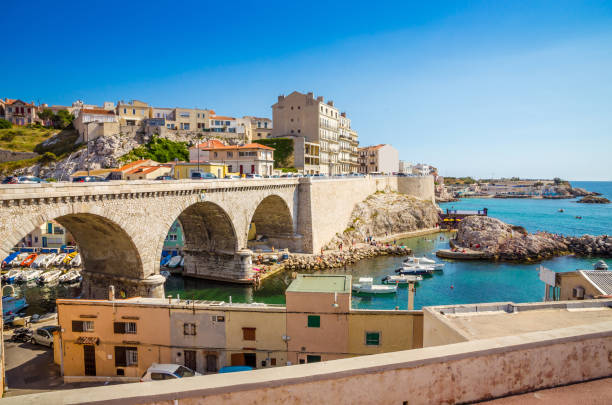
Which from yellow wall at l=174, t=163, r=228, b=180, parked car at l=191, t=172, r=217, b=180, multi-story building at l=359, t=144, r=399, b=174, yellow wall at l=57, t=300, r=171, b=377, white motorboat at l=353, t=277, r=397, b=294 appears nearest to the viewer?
yellow wall at l=57, t=300, r=171, b=377

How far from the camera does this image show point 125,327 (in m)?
16.5

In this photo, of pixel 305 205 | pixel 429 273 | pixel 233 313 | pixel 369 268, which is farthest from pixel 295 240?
pixel 233 313

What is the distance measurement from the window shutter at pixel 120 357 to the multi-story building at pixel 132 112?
67994 millimetres

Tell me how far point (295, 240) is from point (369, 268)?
8.61m

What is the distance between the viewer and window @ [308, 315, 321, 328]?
15141 mm

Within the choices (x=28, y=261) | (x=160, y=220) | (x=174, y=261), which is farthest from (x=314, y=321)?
(x=28, y=261)

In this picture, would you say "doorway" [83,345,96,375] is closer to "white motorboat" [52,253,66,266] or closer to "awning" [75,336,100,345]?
"awning" [75,336,100,345]

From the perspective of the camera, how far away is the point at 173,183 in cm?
2592

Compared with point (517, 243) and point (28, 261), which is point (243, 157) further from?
point (517, 243)

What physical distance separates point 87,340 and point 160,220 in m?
9.58

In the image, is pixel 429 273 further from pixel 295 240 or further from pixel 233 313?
pixel 233 313

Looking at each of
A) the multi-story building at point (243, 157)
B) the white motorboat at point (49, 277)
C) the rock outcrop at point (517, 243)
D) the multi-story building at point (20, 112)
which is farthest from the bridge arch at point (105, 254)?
the multi-story building at point (20, 112)

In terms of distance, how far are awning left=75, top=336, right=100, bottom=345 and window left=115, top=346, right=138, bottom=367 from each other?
38.4 inches

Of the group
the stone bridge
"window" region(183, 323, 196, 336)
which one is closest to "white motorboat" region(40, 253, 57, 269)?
the stone bridge
